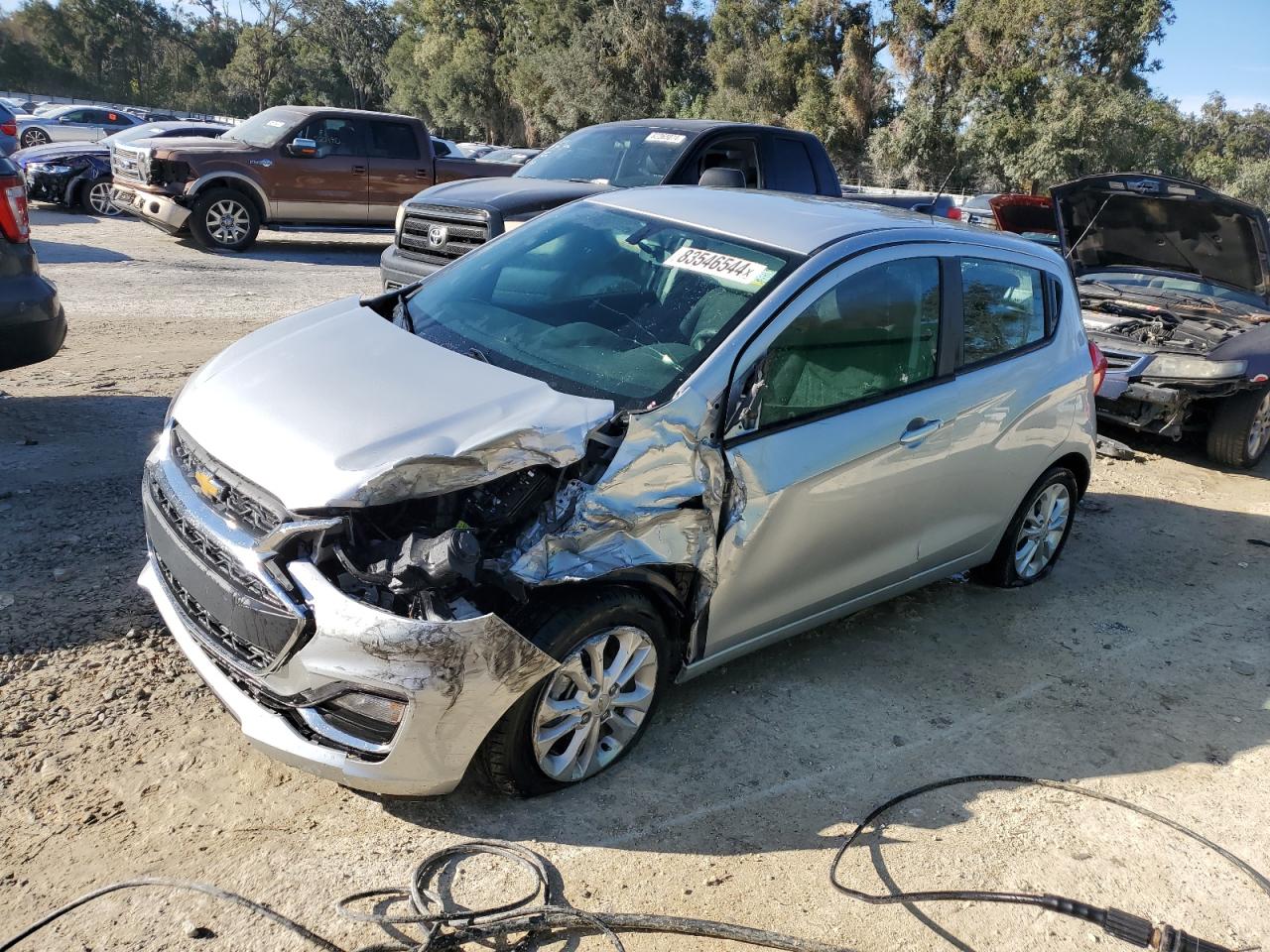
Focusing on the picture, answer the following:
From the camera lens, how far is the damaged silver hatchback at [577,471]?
2814mm

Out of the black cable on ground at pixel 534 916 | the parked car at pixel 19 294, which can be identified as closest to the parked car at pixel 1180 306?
the black cable on ground at pixel 534 916

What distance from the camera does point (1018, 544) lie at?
5078 mm

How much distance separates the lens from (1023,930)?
9.84ft

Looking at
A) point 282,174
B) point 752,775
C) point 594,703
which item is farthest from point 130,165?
point 752,775

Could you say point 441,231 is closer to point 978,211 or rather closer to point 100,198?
point 100,198

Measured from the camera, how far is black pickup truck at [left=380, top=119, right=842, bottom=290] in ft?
26.6

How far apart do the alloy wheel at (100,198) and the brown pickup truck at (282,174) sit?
179cm

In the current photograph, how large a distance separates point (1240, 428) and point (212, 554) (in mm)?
7441

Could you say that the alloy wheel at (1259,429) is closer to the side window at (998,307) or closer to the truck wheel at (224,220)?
the side window at (998,307)

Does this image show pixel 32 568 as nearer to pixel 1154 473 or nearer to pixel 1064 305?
pixel 1064 305

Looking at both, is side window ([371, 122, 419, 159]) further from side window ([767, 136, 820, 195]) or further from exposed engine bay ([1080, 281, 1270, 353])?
exposed engine bay ([1080, 281, 1270, 353])

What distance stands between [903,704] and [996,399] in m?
1.35

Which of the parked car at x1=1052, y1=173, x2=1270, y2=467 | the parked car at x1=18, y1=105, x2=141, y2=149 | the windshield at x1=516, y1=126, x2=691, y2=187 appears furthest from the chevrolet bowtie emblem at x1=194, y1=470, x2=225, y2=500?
the parked car at x1=18, y1=105, x2=141, y2=149

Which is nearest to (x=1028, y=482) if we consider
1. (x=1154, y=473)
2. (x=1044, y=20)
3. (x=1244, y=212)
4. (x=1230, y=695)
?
(x=1230, y=695)
